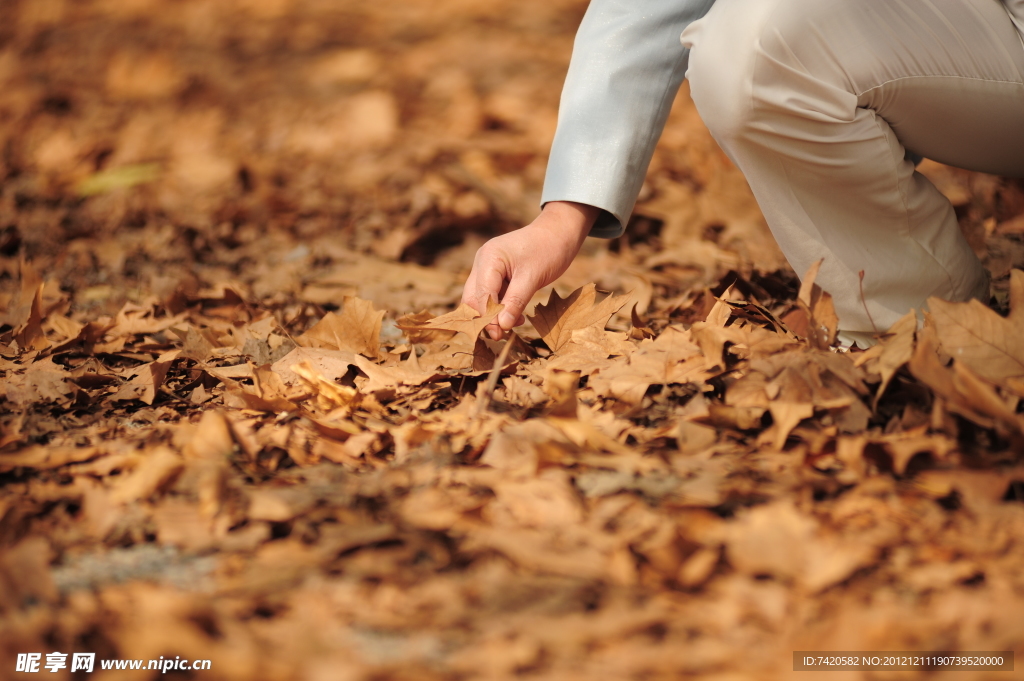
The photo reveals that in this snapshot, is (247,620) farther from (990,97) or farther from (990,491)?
(990,97)

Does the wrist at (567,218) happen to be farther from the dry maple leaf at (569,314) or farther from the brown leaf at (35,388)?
the brown leaf at (35,388)

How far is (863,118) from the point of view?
Result: 1195mm

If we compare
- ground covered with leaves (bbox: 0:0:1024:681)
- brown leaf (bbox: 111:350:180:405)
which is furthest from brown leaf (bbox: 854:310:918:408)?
brown leaf (bbox: 111:350:180:405)

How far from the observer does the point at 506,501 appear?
825 mm

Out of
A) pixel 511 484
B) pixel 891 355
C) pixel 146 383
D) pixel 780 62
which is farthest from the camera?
pixel 146 383

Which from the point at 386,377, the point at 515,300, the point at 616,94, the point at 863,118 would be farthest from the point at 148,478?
the point at 863,118

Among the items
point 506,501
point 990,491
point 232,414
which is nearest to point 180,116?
point 232,414

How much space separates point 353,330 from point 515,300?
321mm

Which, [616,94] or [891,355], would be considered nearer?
[891,355]

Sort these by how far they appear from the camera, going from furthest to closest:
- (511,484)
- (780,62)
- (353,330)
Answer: (353,330)
(780,62)
(511,484)

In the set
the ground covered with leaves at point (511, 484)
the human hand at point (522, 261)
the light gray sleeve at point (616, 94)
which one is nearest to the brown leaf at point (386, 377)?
the ground covered with leaves at point (511, 484)

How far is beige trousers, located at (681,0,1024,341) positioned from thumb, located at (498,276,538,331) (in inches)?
16.3

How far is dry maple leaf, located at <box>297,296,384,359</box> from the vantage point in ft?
4.56

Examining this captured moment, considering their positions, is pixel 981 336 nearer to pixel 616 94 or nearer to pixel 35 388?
pixel 616 94
